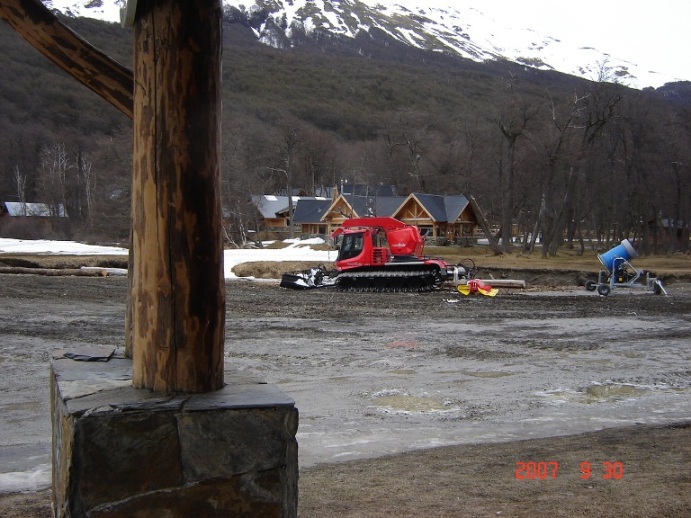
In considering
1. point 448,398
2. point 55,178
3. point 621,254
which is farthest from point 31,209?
point 448,398

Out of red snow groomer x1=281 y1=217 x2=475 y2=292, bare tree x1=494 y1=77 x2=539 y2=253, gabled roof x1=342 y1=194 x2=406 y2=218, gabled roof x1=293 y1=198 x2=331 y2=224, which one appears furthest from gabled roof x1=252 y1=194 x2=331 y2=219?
red snow groomer x1=281 y1=217 x2=475 y2=292

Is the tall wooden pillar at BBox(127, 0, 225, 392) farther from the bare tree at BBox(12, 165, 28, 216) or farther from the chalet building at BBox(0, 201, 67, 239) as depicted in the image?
the bare tree at BBox(12, 165, 28, 216)

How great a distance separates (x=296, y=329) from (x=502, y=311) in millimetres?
6606

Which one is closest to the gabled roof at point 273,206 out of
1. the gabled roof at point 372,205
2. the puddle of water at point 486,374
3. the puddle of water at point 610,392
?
the gabled roof at point 372,205

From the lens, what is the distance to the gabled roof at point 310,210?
248 ft

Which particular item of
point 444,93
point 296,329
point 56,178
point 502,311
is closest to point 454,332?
point 296,329

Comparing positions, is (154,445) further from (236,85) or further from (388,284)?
(236,85)

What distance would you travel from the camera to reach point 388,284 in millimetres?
26453

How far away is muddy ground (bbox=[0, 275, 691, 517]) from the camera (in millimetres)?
5055

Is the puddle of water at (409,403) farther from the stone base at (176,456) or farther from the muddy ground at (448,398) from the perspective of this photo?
the stone base at (176,456)

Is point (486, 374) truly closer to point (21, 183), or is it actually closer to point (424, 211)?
point (424, 211)

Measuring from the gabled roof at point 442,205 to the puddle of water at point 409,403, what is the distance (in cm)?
5337

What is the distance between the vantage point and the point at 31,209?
82250 millimetres

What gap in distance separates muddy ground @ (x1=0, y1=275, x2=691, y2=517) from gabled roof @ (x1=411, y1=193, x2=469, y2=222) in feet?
137
